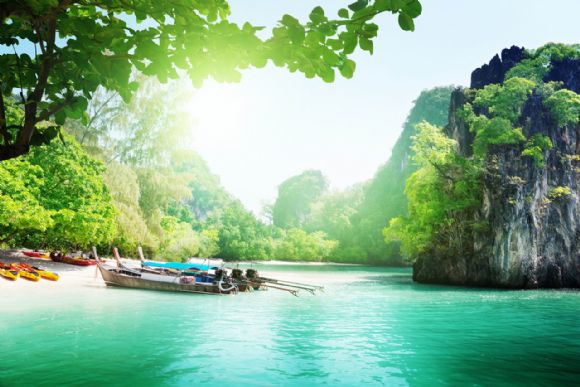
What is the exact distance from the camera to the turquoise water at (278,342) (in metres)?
8.45

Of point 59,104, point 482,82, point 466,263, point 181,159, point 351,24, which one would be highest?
point 482,82

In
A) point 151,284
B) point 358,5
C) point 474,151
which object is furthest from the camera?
point 474,151

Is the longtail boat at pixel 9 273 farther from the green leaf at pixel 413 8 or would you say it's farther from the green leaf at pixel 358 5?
the green leaf at pixel 413 8

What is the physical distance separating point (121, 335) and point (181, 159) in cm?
2062

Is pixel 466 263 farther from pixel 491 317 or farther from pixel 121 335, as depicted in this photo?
pixel 121 335

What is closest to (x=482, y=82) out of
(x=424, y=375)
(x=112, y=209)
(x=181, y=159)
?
(x=181, y=159)

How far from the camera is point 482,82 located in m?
39.0

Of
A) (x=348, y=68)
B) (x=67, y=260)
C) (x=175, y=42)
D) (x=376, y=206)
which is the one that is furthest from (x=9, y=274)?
(x=376, y=206)

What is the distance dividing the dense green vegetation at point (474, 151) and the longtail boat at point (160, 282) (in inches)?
704

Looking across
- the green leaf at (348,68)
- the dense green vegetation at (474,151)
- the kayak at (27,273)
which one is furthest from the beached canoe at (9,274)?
the dense green vegetation at (474,151)

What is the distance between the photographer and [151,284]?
77.6 ft

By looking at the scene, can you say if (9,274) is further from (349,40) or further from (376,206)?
(376,206)

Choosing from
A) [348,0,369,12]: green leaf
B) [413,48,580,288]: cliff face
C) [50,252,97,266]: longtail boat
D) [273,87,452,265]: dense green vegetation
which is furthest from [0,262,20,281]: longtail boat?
Answer: [273,87,452,265]: dense green vegetation

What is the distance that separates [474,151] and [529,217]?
6.21 metres
